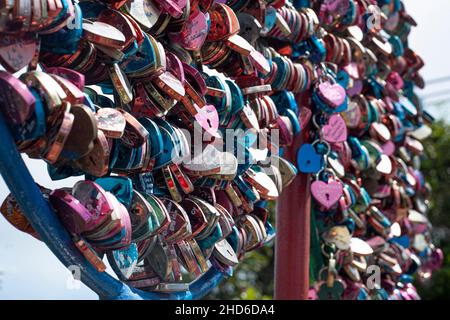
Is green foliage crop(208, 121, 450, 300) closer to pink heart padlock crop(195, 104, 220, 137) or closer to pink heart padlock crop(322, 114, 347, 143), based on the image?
pink heart padlock crop(322, 114, 347, 143)

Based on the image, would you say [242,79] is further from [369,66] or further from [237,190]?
[369,66]

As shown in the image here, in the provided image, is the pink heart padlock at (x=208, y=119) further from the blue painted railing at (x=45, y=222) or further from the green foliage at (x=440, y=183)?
the green foliage at (x=440, y=183)

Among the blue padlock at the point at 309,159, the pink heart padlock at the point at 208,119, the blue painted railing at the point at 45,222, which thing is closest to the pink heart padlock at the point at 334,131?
the blue padlock at the point at 309,159

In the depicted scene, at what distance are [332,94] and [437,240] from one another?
4.98m

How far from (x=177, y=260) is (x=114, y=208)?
0.24m

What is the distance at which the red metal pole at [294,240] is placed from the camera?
5.69 ft

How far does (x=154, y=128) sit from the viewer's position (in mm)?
1093

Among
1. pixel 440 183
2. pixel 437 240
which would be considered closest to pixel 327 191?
pixel 437 240

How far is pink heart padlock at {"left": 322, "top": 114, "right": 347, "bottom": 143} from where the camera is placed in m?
1.72

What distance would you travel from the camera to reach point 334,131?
1.73m

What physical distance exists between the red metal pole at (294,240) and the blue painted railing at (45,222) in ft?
2.20

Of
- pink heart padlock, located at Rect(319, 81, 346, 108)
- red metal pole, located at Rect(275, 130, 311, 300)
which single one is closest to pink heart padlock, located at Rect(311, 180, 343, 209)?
red metal pole, located at Rect(275, 130, 311, 300)

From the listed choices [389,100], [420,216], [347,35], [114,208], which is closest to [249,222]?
[114,208]

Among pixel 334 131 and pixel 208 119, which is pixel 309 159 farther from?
pixel 208 119
